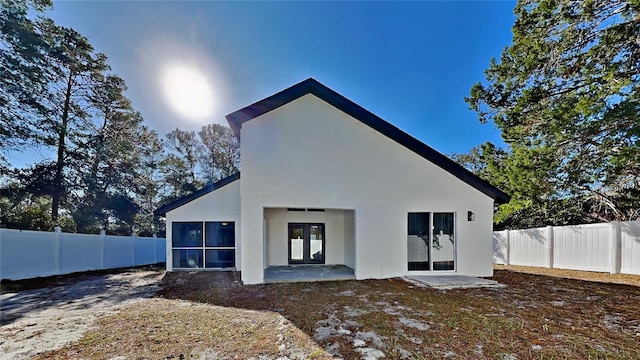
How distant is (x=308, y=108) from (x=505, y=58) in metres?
8.05

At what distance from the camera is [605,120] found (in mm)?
7637

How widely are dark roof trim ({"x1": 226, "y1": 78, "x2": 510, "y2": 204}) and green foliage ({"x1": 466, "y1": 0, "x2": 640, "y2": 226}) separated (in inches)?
84.2

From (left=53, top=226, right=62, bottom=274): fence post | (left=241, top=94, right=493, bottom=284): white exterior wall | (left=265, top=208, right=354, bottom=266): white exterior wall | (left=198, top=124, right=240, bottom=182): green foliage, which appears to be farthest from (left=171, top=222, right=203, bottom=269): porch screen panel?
(left=198, top=124, right=240, bottom=182): green foliage

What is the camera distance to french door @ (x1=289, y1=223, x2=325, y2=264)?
11156mm

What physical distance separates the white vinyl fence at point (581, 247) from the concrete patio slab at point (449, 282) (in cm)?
499

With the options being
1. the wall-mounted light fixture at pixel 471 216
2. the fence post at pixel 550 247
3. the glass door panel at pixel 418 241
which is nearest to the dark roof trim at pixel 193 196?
the glass door panel at pixel 418 241

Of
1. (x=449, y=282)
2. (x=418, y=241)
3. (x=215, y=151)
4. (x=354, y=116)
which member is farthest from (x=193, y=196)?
(x=215, y=151)

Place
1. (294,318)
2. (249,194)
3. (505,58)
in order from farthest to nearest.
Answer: (505,58) < (249,194) < (294,318)

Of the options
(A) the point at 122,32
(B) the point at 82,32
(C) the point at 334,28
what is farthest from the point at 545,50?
(B) the point at 82,32

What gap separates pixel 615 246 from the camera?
29.7 feet

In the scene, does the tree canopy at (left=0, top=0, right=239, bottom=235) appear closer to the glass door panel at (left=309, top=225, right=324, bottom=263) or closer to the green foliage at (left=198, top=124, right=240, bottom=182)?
the green foliage at (left=198, top=124, right=240, bottom=182)

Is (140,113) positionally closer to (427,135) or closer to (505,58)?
(427,135)

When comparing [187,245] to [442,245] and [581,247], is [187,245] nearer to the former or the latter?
[442,245]

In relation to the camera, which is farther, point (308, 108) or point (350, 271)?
point (350, 271)
